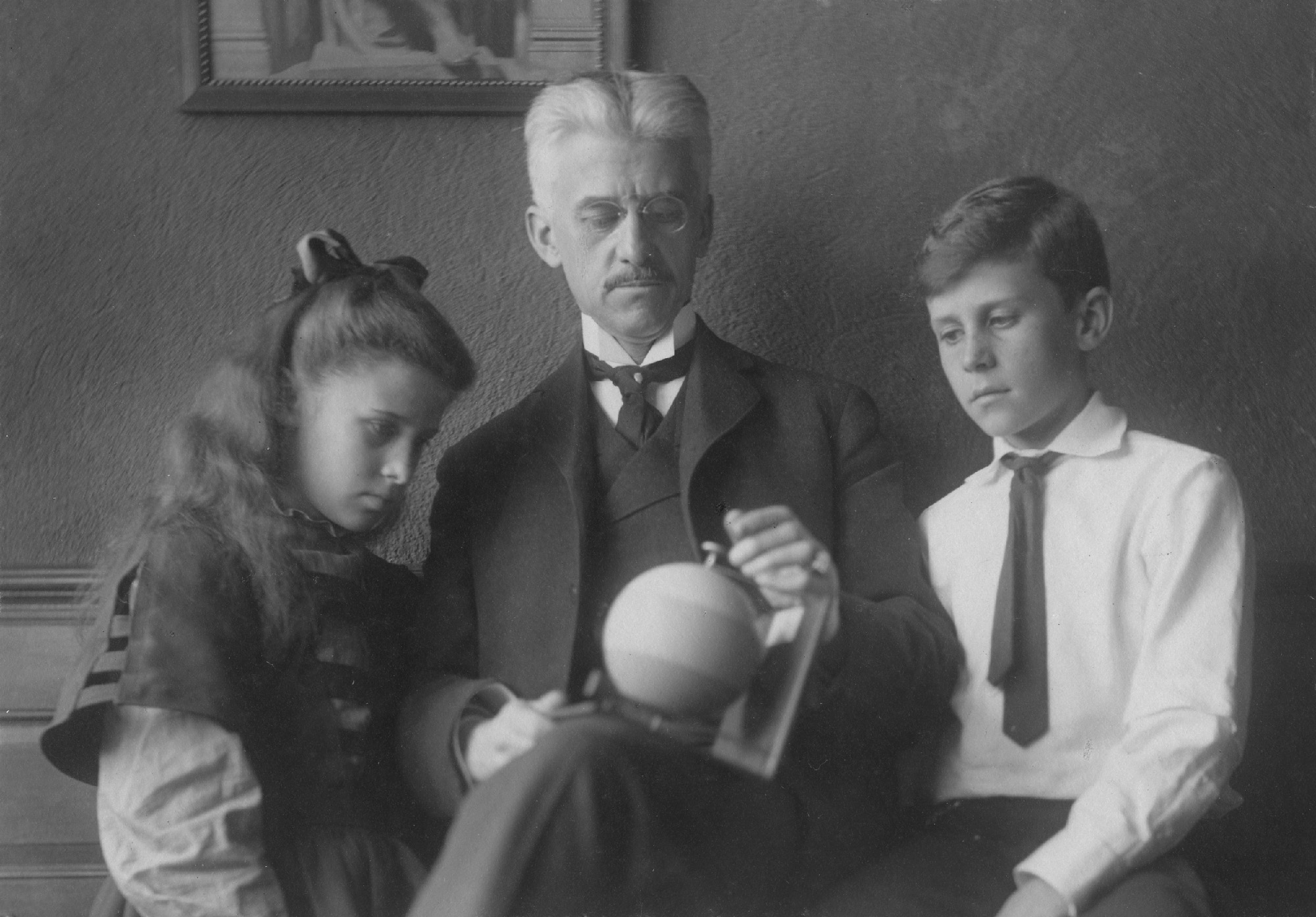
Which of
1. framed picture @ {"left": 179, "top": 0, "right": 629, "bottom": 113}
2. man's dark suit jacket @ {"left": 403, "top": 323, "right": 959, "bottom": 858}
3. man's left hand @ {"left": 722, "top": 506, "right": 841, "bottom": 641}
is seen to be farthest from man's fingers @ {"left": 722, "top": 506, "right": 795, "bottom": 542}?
framed picture @ {"left": 179, "top": 0, "right": 629, "bottom": 113}

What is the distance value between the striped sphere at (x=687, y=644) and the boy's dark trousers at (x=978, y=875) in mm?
371

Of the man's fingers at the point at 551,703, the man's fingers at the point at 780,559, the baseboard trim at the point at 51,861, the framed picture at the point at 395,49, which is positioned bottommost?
the baseboard trim at the point at 51,861

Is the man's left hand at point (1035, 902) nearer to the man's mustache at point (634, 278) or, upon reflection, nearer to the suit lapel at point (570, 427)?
the suit lapel at point (570, 427)

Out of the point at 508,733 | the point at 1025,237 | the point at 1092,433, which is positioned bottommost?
the point at 508,733

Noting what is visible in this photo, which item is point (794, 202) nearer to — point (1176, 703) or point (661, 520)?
point (661, 520)

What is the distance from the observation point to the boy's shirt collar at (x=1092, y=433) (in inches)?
66.1

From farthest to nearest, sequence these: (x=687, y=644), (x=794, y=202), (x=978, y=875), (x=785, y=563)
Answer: (x=794, y=202)
(x=978, y=875)
(x=785, y=563)
(x=687, y=644)

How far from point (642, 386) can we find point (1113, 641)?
69 cm

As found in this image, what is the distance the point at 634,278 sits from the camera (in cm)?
170

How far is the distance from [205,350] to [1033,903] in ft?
4.57

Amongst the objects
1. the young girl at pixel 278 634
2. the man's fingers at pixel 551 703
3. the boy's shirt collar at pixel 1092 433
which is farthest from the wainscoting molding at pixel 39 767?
the boy's shirt collar at pixel 1092 433

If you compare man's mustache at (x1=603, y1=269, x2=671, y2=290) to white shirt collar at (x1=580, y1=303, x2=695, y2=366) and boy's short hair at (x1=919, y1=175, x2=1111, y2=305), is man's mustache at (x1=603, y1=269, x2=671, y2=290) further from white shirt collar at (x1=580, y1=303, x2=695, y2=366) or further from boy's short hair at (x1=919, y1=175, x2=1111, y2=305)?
boy's short hair at (x1=919, y1=175, x2=1111, y2=305)

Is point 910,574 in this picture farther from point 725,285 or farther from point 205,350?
point 205,350

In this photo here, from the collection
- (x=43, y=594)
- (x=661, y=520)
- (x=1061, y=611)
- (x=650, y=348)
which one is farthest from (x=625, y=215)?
(x=43, y=594)
